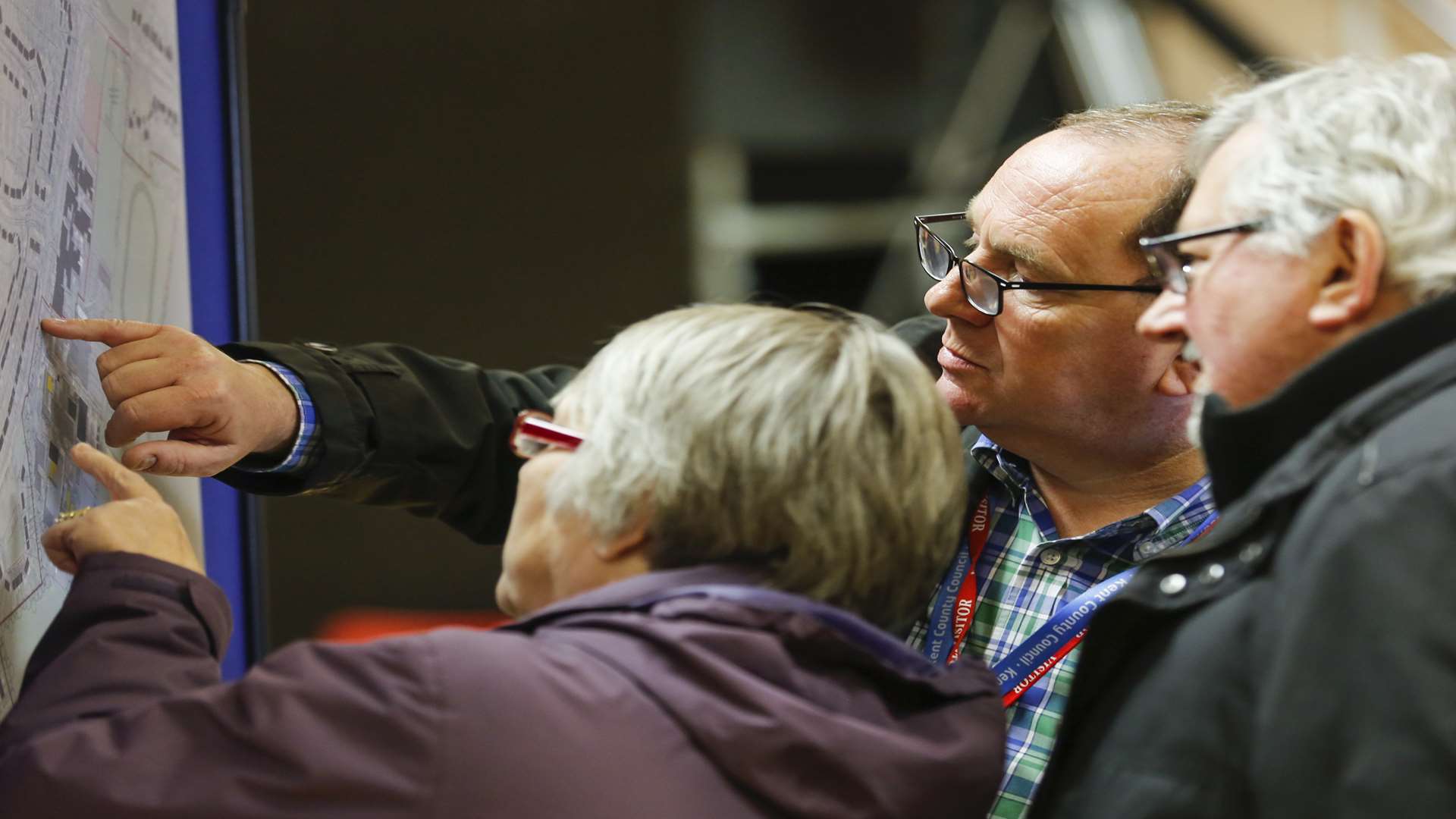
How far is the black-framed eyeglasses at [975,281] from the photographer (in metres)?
1.88

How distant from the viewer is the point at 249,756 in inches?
40.5

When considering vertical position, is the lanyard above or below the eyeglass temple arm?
below

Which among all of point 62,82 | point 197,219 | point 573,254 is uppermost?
point 62,82

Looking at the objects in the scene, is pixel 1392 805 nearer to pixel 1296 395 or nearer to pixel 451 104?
pixel 1296 395

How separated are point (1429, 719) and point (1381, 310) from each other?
359 mm

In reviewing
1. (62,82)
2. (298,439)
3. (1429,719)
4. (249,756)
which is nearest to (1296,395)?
(1429,719)

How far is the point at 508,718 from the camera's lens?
1.06 metres

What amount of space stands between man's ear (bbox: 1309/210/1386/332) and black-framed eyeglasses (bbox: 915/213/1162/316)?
2.27 feet

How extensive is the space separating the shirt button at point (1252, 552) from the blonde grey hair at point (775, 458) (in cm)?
25

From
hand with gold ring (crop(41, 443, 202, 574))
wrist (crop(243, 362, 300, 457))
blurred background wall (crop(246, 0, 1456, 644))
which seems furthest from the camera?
blurred background wall (crop(246, 0, 1456, 644))

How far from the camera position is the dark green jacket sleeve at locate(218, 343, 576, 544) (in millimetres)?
1783

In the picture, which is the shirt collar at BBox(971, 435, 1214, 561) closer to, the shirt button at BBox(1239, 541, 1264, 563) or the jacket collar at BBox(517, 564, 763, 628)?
the shirt button at BBox(1239, 541, 1264, 563)

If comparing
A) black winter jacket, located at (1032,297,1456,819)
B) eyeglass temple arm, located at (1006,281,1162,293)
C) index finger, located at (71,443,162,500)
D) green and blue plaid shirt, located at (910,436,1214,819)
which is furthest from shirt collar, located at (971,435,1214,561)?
index finger, located at (71,443,162,500)

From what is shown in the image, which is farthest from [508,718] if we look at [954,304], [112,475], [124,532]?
[954,304]
